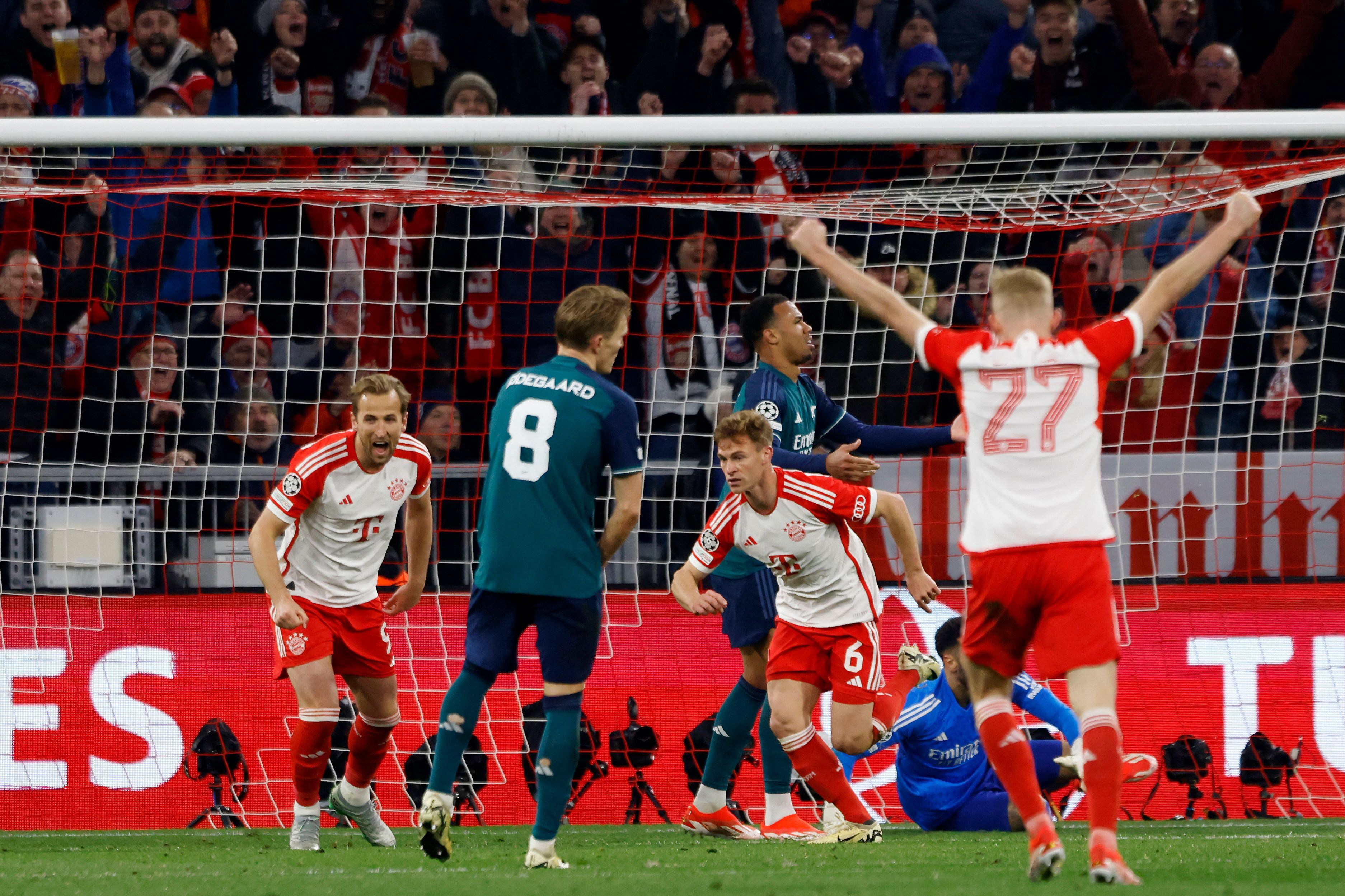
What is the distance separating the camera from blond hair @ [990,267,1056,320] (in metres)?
4.04

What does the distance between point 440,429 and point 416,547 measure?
7.37 ft

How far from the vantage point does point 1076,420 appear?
3.97m

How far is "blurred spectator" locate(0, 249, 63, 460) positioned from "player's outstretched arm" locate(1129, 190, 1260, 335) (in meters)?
6.31

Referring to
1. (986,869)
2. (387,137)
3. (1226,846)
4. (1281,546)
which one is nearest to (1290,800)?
(1281,546)

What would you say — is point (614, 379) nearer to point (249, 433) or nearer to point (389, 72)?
point (249, 433)

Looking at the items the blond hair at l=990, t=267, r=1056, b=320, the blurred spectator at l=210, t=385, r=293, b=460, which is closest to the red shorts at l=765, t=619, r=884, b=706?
the blond hair at l=990, t=267, r=1056, b=320

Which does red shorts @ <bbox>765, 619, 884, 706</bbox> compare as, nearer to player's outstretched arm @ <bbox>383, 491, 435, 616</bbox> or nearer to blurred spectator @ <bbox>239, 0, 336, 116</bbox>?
player's outstretched arm @ <bbox>383, 491, 435, 616</bbox>

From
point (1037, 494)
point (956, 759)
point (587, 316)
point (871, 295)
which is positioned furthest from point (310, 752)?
point (1037, 494)

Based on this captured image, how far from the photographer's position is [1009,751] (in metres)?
4.01

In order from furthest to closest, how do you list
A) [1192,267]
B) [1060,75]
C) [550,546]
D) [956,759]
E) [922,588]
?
1. [1060,75]
2. [956,759]
3. [922,588]
4. [550,546]
5. [1192,267]

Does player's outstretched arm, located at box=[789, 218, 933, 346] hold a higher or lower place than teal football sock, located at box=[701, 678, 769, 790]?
higher

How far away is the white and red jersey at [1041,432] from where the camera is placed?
A: 3928mm

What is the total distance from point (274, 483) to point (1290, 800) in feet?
17.2

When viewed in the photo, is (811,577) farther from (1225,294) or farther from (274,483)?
(1225,294)
